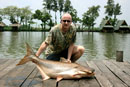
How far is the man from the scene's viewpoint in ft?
11.7

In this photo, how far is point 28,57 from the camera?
3.19m

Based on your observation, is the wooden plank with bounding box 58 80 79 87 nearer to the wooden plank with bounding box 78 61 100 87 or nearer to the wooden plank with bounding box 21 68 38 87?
the wooden plank with bounding box 78 61 100 87

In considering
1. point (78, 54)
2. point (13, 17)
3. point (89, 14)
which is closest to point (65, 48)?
point (78, 54)

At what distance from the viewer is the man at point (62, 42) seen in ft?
11.7

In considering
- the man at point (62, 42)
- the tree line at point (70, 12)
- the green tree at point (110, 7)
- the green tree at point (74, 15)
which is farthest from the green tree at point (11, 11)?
the man at point (62, 42)

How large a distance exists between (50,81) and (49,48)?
4.09 ft

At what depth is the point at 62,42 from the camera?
3822 millimetres

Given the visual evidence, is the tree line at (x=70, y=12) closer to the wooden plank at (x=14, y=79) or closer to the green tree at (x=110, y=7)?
the green tree at (x=110, y=7)

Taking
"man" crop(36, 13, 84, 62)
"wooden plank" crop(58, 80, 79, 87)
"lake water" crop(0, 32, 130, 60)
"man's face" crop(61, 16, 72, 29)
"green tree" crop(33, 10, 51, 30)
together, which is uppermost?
"green tree" crop(33, 10, 51, 30)

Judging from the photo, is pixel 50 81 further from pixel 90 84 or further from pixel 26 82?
pixel 90 84

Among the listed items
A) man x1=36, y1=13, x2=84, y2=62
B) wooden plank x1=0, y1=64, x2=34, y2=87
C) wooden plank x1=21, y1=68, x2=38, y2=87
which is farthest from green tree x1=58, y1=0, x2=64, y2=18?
wooden plank x1=21, y1=68, x2=38, y2=87

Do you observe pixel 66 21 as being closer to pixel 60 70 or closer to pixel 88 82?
pixel 60 70

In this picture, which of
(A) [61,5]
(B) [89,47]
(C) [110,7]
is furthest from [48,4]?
(B) [89,47]

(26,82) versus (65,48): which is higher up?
(65,48)
